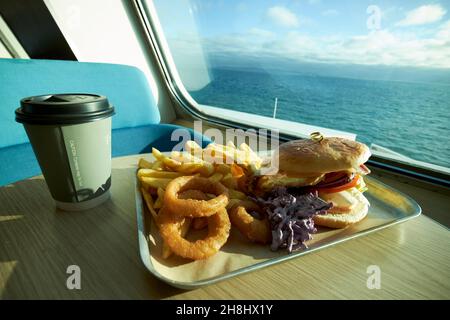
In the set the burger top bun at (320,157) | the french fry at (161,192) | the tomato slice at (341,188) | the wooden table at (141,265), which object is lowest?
the wooden table at (141,265)

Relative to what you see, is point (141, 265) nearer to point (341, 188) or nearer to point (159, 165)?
point (159, 165)

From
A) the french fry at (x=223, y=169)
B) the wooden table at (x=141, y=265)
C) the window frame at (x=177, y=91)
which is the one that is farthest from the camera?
the window frame at (x=177, y=91)

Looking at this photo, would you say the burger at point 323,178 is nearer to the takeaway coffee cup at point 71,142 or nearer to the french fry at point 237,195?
the french fry at point 237,195

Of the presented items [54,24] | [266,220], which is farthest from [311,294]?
[54,24]

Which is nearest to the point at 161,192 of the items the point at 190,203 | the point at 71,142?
the point at 190,203

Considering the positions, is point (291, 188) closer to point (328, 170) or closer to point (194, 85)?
point (328, 170)

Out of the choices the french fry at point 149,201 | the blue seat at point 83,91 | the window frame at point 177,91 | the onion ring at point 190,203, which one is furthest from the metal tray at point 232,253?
the blue seat at point 83,91
